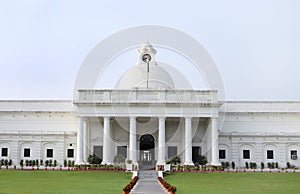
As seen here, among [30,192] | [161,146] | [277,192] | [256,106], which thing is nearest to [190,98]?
[161,146]

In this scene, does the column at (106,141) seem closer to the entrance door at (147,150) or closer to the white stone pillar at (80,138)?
the white stone pillar at (80,138)

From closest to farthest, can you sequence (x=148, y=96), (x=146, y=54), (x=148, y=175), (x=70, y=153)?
(x=148, y=175) < (x=148, y=96) < (x=70, y=153) < (x=146, y=54)

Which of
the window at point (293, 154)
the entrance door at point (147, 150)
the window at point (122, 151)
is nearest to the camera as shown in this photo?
the entrance door at point (147, 150)

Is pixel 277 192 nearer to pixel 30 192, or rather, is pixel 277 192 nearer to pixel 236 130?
pixel 30 192

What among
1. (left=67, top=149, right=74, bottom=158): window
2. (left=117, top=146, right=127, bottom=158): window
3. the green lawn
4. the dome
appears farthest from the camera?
(left=67, top=149, right=74, bottom=158): window

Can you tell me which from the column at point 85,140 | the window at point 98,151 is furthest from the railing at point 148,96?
the window at point 98,151

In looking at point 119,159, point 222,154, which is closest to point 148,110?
point 119,159

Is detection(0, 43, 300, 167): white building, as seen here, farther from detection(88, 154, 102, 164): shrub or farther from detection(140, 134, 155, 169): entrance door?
detection(88, 154, 102, 164): shrub

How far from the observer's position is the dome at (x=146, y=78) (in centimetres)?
5568

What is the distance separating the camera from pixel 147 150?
55094mm

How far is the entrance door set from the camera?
54547 millimetres

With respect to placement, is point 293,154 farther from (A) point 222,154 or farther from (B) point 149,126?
(B) point 149,126

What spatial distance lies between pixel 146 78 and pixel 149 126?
6335 millimetres

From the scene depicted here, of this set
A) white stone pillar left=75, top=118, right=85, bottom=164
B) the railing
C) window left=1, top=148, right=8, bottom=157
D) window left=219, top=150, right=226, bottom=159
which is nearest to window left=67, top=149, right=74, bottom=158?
white stone pillar left=75, top=118, right=85, bottom=164
